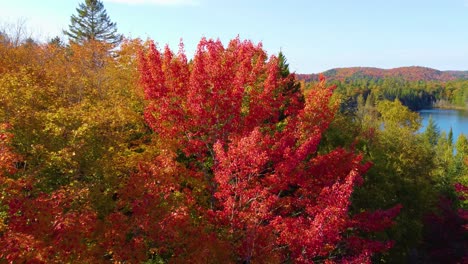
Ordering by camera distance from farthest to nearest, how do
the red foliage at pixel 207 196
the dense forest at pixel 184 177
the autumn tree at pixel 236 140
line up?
the autumn tree at pixel 236 140
the dense forest at pixel 184 177
the red foliage at pixel 207 196

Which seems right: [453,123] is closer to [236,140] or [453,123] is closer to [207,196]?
[207,196]

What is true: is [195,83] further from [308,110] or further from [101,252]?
[101,252]

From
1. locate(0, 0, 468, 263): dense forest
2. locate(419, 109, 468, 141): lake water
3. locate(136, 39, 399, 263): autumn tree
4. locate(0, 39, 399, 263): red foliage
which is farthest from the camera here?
locate(419, 109, 468, 141): lake water

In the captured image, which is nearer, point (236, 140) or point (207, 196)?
point (236, 140)

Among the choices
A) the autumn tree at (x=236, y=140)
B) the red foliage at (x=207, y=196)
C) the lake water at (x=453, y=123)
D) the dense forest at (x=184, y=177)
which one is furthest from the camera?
the lake water at (x=453, y=123)

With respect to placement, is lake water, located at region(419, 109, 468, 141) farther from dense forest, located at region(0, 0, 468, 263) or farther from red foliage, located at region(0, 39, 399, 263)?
red foliage, located at region(0, 39, 399, 263)

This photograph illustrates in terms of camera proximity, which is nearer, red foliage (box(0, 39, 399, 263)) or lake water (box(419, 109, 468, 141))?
red foliage (box(0, 39, 399, 263))

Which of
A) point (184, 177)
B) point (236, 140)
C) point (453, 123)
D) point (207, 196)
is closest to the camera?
point (236, 140)

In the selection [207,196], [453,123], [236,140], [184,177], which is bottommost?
[453,123]

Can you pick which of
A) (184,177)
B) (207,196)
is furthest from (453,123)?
(184,177)

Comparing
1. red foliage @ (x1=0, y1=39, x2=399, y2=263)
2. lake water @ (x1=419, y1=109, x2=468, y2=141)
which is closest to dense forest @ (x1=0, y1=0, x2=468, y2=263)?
red foliage @ (x1=0, y1=39, x2=399, y2=263)

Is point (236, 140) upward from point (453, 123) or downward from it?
upward

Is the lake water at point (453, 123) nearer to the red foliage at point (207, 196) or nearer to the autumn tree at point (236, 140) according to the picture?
the autumn tree at point (236, 140)

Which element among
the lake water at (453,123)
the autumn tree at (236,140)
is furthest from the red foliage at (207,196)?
the lake water at (453,123)
